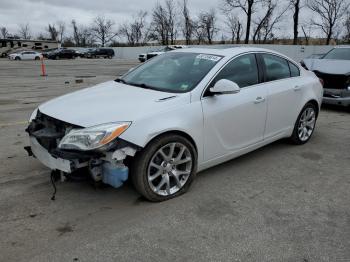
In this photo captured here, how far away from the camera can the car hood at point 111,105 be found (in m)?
3.35

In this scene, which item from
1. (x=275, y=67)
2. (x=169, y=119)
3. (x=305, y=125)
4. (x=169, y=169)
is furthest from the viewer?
(x=305, y=125)

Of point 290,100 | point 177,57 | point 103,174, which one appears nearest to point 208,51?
point 177,57

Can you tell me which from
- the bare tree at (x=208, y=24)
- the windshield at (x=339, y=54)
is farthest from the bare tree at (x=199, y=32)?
the windshield at (x=339, y=54)

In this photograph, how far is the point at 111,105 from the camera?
3.59m

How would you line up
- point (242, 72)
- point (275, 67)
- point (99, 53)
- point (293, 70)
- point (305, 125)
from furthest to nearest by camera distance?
point (99, 53)
point (305, 125)
point (293, 70)
point (275, 67)
point (242, 72)

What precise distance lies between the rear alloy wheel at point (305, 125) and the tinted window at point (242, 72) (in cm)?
133

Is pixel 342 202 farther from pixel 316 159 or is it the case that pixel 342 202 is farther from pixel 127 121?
pixel 127 121

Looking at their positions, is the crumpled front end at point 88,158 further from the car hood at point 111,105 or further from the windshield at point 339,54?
the windshield at point 339,54

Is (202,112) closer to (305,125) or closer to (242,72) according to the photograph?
(242,72)

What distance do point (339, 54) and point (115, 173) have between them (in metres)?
8.49

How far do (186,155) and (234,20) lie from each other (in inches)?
2265

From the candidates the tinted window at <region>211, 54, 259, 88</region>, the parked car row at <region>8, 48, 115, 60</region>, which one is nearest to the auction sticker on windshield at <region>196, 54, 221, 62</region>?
the tinted window at <region>211, 54, 259, 88</region>

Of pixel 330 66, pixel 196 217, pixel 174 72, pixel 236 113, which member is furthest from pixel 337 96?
pixel 196 217

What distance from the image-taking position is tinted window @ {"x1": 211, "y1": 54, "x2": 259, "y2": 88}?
13.7 ft
